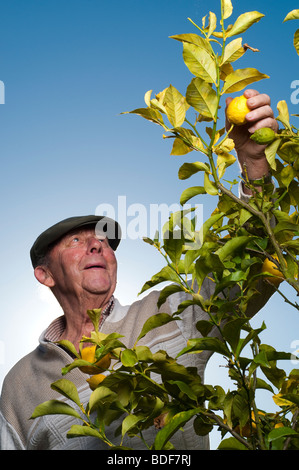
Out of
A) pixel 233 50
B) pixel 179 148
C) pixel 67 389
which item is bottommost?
pixel 67 389

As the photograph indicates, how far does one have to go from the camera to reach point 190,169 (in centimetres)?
86

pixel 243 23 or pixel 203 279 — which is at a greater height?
pixel 243 23

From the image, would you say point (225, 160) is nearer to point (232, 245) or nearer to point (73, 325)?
point (232, 245)

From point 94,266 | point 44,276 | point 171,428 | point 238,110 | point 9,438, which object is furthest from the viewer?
point 44,276

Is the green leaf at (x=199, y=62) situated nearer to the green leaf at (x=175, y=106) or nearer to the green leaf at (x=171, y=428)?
the green leaf at (x=175, y=106)

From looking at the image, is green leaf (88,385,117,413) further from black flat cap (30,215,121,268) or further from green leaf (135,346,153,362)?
black flat cap (30,215,121,268)

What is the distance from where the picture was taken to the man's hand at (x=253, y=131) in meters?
0.94

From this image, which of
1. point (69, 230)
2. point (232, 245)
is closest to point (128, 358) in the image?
point (232, 245)

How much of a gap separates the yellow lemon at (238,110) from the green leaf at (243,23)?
14cm

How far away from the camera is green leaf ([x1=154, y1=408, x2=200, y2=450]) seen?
2.39 feet

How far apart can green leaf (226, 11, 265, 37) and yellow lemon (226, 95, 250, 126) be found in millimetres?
140

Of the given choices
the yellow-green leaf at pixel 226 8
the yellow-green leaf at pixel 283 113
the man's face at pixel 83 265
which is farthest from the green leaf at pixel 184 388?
the man's face at pixel 83 265

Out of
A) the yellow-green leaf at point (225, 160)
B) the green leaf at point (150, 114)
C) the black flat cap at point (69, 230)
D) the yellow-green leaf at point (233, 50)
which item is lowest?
the yellow-green leaf at point (225, 160)

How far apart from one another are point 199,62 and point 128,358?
0.46 m
